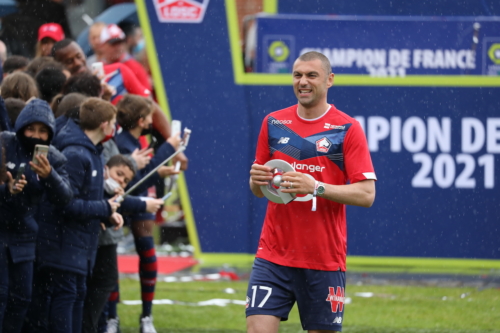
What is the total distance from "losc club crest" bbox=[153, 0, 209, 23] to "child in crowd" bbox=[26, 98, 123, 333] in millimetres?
4515

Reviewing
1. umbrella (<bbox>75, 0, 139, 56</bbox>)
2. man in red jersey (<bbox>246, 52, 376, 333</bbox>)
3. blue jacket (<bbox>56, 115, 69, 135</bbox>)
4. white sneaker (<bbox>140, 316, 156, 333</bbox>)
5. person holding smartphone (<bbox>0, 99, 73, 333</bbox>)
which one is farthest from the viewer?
umbrella (<bbox>75, 0, 139, 56</bbox>)

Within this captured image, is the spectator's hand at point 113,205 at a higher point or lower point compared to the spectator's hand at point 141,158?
lower

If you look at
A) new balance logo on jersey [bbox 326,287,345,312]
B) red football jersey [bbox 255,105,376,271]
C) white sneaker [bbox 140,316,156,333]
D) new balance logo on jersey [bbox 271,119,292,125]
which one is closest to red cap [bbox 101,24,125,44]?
white sneaker [bbox 140,316,156,333]

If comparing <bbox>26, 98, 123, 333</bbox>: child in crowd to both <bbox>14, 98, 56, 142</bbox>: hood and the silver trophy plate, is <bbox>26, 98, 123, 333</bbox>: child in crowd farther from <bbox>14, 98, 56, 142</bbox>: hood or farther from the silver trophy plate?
the silver trophy plate

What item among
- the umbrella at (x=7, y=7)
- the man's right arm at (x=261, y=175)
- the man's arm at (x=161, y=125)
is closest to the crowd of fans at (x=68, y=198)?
the man's arm at (x=161, y=125)

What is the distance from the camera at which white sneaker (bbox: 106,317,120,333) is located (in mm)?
7074

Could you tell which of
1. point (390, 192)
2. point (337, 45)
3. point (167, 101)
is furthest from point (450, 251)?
point (167, 101)

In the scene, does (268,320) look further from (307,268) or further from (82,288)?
(82,288)

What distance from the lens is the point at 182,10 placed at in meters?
10.6

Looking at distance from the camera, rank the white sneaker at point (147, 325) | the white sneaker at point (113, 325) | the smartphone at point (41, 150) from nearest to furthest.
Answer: the smartphone at point (41, 150)
the white sneaker at point (113, 325)
the white sneaker at point (147, 325)

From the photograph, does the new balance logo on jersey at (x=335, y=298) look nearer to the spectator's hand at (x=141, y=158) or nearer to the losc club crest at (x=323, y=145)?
the losc club crest at (x=323, y=145)

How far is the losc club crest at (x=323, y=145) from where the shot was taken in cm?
506

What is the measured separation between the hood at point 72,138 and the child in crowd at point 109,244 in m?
0.44

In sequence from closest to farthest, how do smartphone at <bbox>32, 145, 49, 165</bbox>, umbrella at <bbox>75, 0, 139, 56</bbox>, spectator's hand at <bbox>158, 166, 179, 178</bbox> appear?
smartphone at <bbox>32, 145, 49, 165</bbox>, spectator's hand at <bbox>158, 166, 179, 178</bbox>, umbrella at <bbox>75, 0, 139, 56</bbox>
